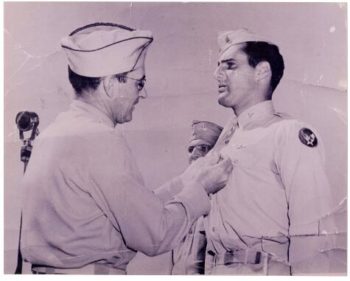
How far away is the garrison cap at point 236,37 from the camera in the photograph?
2.92 metres

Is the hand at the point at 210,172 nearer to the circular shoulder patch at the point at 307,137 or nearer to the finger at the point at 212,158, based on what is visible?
the finger at the point at 212,158

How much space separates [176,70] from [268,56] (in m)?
0.41

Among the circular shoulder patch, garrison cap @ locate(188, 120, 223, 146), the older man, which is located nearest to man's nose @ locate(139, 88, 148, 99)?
the older man

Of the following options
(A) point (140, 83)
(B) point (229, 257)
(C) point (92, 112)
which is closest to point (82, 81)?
(C) point (92, 112)

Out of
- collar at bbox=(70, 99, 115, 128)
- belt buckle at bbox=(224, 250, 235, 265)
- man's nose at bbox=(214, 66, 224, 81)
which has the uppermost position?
man's nose at bbox=(214, 66, 224, 81)

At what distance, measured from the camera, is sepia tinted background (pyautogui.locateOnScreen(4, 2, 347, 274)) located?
9.50 ft

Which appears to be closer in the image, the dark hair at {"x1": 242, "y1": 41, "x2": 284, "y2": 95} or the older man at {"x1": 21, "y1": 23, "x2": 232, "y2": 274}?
the older man at {"x1": 21, "y1": 23, "x2": 232, "y2": 274}

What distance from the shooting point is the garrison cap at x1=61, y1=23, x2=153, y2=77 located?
2893 mm

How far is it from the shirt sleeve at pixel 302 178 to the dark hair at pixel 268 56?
0.72 feet

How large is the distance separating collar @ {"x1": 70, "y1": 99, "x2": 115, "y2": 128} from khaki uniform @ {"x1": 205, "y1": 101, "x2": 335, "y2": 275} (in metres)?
0.57

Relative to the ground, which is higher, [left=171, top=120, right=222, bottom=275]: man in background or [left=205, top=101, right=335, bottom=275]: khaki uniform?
[left=205, top=101, right=335, bottom=275]: khaki uniform

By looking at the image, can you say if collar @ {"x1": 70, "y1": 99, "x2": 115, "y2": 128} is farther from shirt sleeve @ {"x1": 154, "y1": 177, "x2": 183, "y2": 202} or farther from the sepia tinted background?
shirt sleeve @ {"x1": 154, "y1": 177, "x2": 183, "y2": 202}

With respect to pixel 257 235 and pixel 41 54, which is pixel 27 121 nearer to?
pixel 41 54
